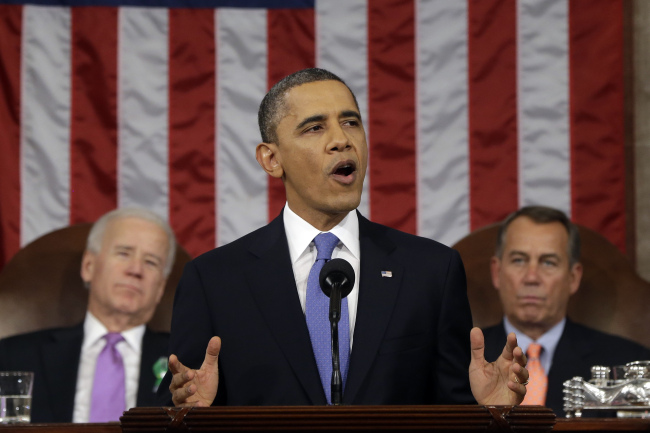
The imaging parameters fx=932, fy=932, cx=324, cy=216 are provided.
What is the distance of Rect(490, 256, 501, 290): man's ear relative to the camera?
14.1 feet

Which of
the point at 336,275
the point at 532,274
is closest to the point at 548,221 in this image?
the point at 532,274

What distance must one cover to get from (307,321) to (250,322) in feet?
0.45

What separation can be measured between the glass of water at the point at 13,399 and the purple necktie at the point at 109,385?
3.11 ft

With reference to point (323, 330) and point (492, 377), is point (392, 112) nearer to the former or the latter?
point (323, 330)

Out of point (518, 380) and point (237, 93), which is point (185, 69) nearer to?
point (237, 93)

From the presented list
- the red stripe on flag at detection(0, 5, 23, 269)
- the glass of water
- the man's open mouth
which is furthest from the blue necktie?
the red stripe on flag at detection(0, 5, 23, 269)

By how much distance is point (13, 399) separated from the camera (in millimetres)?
3039

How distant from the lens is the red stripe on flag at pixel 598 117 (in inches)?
184

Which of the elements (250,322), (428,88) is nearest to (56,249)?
(428,88)

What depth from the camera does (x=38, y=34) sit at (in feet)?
15.3

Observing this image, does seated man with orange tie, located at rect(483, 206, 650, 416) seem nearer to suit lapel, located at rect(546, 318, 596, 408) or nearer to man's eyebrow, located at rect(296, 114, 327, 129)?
suit lapel, located at rect(546, 318, 596, 408)

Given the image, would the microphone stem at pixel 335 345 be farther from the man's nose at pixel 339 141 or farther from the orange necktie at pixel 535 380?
the orange necktie at pixel 535 380

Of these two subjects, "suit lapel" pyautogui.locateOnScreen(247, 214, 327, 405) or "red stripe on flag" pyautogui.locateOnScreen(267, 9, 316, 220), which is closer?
"suit lapel" pyautogui.locateOnScreen(247, 214, 327, 405)

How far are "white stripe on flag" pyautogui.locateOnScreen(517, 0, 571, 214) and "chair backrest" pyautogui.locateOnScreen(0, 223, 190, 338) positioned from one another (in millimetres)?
1777
